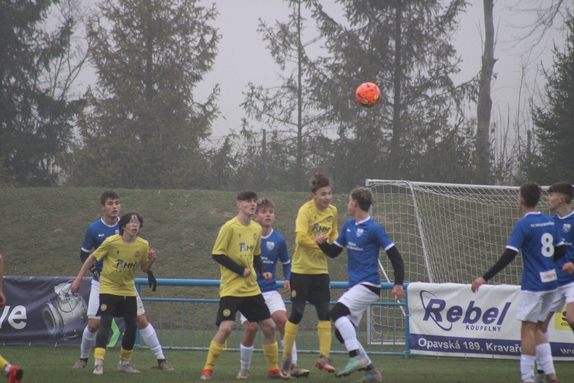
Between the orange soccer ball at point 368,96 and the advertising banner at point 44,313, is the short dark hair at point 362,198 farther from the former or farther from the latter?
the advertising banner at point 44,313

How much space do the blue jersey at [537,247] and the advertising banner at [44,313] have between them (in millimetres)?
7289

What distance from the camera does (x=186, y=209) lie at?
66.6ft

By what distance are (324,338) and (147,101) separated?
2194cm

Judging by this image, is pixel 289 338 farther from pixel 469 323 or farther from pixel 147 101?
pixel 147 101

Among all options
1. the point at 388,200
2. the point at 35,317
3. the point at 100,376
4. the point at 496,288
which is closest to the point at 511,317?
the point at 496,288

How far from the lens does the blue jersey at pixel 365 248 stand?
6.59 meters

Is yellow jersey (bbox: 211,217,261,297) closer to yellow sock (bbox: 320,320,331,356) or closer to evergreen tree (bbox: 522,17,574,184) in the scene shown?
yellow sock (bbox: 320,320,331,356)

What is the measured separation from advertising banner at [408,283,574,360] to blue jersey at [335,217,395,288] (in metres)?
3.53

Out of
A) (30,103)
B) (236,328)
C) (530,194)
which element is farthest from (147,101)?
(530,194)

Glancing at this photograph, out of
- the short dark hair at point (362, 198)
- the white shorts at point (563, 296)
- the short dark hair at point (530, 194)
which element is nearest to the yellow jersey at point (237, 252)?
the short dark hair at point (362, 198)

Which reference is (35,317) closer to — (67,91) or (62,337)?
(62,337)

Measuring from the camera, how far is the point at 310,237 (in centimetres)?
732

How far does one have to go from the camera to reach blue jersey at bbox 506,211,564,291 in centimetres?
631

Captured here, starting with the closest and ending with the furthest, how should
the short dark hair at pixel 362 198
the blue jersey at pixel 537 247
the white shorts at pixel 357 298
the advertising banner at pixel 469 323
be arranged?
the blue jersey at pixel 537 247, the white shorts at pixel 357 298, the short dark hair at pixel 362 198, the advertising banner at pixel 469 323
